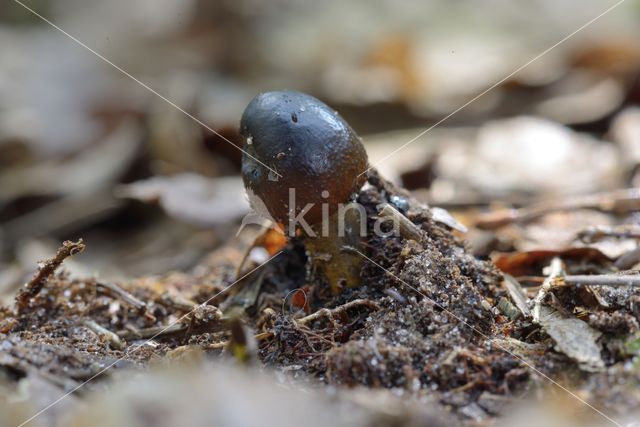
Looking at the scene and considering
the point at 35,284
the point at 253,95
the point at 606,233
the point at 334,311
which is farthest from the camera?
the point at 253,95

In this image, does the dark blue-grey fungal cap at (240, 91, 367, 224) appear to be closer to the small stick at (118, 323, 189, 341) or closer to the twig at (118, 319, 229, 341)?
the twig at (118, 319, 229, 341)

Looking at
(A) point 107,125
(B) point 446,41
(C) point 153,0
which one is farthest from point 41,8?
(B) point 446,41

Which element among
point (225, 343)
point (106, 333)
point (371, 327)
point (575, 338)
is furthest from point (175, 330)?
point (575, 338)

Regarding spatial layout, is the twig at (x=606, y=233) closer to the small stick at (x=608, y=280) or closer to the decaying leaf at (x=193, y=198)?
the small stick at (x=608, y=280)

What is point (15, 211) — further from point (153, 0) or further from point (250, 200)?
point (153, 0)

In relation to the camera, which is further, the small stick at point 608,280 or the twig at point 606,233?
the twig at point 606,233

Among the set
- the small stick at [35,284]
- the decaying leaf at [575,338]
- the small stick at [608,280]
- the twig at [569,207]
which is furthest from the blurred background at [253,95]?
the decaying leaf at [575,338]

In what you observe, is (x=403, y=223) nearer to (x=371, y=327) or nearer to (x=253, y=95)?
(x=371, y=327)
